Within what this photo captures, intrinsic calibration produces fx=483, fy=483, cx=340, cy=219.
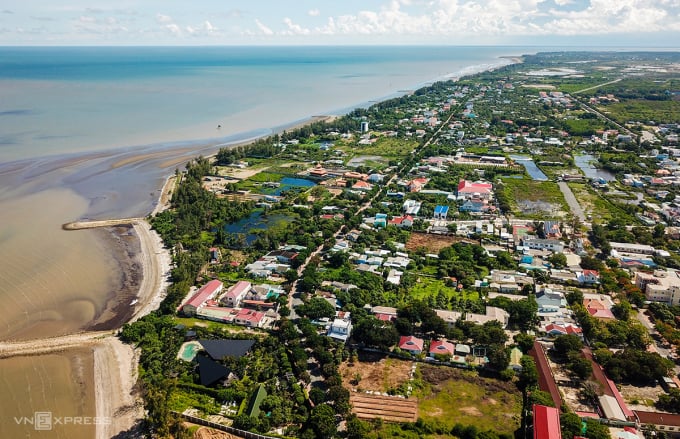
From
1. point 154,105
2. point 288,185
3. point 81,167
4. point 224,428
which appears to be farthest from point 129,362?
point 154,105

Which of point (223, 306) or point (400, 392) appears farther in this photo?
point (223, 306)

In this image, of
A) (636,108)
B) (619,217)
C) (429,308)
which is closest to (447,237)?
(429,308)

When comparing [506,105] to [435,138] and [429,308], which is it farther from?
[429,308]

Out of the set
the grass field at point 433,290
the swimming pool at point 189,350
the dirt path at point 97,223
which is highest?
the grass field at point 433,290

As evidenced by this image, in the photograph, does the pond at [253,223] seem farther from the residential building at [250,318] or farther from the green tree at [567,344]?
the green tree at [567,344]

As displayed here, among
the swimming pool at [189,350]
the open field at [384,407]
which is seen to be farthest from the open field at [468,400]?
the swimming pool at [189,350]

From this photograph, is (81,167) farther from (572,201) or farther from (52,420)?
(572,201)
